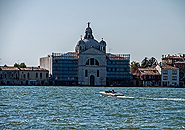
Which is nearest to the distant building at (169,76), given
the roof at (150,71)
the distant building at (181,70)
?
the distant building at (181,70)

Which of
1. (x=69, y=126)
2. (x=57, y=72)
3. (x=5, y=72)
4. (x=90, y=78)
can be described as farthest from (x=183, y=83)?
(x=69, y=126)

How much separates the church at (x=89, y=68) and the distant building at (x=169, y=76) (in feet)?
32.8

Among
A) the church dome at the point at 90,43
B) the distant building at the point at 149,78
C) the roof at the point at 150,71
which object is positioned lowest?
the distant building at the point at 149,78

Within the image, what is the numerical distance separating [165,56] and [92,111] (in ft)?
352

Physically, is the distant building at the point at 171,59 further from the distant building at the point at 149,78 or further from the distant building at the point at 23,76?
the distant building at the point at 23,76

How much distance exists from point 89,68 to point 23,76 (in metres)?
20.1

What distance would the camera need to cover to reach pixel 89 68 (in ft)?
440

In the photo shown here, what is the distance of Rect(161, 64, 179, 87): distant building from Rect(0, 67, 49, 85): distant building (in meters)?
34.7

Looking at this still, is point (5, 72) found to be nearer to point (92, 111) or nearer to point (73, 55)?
point (73, 55)

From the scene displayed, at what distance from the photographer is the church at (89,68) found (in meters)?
132

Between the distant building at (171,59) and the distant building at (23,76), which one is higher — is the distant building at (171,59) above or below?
above

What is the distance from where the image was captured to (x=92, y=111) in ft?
141

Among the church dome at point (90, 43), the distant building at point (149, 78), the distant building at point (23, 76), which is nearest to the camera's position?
the distant building at point (23, 76)

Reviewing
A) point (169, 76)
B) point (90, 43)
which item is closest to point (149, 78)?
point (169, 76)
